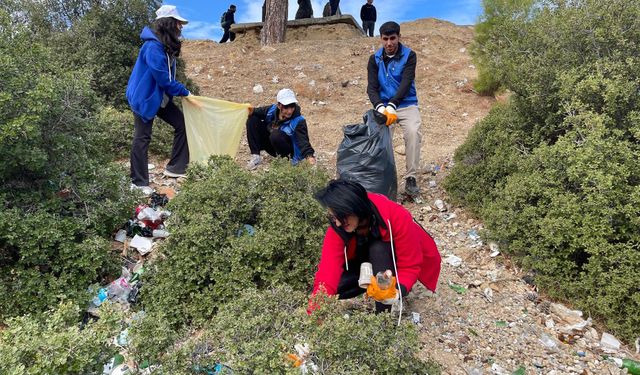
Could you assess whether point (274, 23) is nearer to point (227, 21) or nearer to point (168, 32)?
point (227, 21)

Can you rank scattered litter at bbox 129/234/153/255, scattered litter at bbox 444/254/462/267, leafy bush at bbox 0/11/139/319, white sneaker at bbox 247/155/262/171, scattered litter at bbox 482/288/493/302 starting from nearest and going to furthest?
leafy bush at bbox 0/11/139/319, scattered litter at bbox 482/288/493/302, scattered litter at bbox 129/234/153/255, scattered litter at bbox 444/254/462/267, white sneaker at bbox 247/155/262/171

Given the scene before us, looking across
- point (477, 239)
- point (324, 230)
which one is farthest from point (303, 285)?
point (477, 239)

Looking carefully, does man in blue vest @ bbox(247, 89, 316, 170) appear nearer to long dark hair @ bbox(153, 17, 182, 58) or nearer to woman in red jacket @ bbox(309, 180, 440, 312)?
long dark hair @ bbox(153, 17, 182, 58)

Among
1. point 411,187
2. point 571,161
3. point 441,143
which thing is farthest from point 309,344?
point 441,143

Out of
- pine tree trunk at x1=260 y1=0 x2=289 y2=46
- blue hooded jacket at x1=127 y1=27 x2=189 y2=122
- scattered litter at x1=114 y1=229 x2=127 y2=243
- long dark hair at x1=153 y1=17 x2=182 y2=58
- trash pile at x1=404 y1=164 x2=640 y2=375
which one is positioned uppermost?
pine tree trunk at x1=260 y1=0 x2=289 y2=46

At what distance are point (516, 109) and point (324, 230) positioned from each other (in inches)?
88.4

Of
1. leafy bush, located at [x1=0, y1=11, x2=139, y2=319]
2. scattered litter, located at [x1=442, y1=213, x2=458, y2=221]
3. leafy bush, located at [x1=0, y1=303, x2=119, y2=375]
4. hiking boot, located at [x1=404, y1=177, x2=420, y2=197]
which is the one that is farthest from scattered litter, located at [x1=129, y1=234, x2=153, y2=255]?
scattered litter, located at [x1=442, y1=213, x2=458, y2=221]

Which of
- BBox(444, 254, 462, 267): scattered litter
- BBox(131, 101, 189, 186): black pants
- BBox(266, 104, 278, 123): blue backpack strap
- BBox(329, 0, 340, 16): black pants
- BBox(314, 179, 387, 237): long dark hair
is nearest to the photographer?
BBox(314, 179, 387, 237): long dark hair

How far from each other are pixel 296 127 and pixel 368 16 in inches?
337

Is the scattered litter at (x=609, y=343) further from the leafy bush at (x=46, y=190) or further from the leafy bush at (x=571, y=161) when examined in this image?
the leafy bush at (x=46, y=190)

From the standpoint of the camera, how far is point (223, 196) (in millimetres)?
3234

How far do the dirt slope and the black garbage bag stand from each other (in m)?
0.67

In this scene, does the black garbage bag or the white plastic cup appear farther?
the black garbage bag

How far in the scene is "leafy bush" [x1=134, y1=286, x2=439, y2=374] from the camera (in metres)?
1.77
